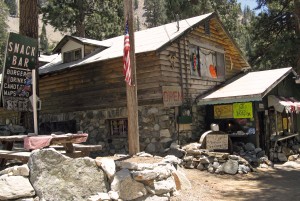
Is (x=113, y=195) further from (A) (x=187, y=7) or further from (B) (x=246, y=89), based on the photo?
(A) (x=187, y=7)

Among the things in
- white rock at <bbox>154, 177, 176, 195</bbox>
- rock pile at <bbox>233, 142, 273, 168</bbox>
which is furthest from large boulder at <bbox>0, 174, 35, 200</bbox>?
rock pile at <bbox>233, 142, 273, 168</bbox>

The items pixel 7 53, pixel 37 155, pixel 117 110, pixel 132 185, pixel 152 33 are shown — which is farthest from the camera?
pixel 152 33

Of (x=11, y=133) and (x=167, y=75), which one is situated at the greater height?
(x=167, y=75)

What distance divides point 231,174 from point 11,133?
26.7 feet

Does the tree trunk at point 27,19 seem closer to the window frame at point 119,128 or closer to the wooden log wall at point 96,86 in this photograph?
the wooden log wall at point 96,86

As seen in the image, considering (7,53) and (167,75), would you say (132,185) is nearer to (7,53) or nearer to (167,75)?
(7,53)

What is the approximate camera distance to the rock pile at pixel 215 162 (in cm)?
1195

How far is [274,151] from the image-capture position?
51.6 feet

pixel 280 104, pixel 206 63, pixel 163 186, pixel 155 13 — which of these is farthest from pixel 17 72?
pixel 155 13

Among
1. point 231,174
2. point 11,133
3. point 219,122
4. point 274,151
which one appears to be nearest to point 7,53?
point 11,133

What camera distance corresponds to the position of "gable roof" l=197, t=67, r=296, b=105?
13.9m

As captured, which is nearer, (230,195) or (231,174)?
(230,195)

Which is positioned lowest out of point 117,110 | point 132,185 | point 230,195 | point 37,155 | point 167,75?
point 230,195

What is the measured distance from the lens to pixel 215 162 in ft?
40.0
